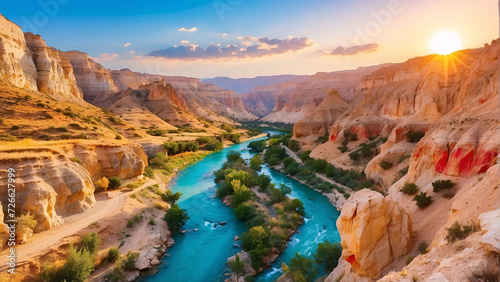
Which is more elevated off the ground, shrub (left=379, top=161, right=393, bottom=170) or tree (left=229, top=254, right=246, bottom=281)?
shrub (left=379, top=161, right=393, bottom=170)

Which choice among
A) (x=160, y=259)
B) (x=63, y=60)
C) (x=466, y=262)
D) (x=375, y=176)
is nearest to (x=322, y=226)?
(x=375, y=176)

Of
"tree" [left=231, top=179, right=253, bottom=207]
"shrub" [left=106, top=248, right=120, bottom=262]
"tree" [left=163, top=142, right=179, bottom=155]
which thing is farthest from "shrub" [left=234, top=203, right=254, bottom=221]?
A: "tree" [left=163, top=142, right=179, bottom=155]

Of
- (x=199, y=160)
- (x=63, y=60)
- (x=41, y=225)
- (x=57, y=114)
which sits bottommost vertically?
(x=199, y=160)

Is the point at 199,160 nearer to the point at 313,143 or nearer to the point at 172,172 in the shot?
the point at 172,172

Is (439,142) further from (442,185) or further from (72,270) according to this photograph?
(72,270)

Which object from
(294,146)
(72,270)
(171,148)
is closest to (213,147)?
(171,148)

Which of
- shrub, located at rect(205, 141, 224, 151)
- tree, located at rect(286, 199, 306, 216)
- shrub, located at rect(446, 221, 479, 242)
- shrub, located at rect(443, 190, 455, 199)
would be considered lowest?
shrub, located at rect(205, 141, 224, 151)

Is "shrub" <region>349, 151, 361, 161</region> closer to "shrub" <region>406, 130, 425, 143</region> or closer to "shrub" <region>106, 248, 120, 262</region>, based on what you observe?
"shrub" <region>406, 130, 425, 143</region>
